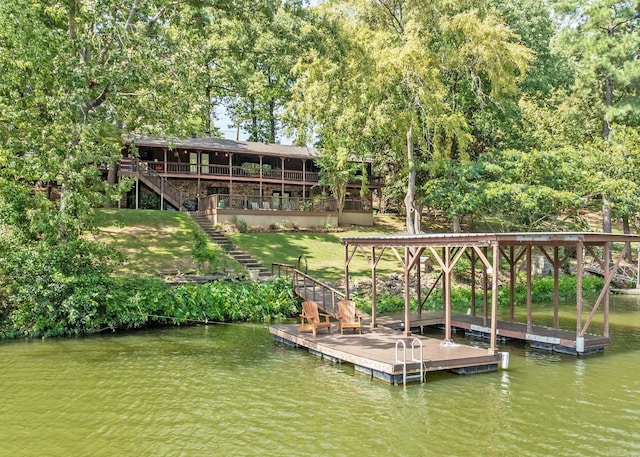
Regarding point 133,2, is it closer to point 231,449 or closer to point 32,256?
point 32,256

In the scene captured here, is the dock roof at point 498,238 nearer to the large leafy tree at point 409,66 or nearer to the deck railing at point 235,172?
the large leafy tree at point 409,66

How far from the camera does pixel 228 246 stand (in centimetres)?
2845

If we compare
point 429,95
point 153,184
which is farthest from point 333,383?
point 153,184

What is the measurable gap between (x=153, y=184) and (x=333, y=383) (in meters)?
26.5

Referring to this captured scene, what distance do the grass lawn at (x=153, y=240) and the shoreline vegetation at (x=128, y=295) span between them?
0.09m

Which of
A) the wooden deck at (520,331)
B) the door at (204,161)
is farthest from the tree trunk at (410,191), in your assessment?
the door at (204,161)

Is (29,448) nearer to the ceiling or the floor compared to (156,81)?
nearer to the floor

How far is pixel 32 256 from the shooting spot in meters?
17.1

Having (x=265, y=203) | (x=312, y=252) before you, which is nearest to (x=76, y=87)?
(x=312, y=252)

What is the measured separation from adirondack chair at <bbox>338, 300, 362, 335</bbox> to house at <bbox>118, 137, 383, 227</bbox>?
18602mm

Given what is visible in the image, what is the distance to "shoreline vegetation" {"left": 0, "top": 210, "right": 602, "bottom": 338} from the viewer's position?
17.0 m

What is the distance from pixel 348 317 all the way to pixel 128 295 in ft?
26.9

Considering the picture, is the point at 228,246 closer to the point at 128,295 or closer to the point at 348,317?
the point at 128,295

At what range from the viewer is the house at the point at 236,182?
34.8 m
